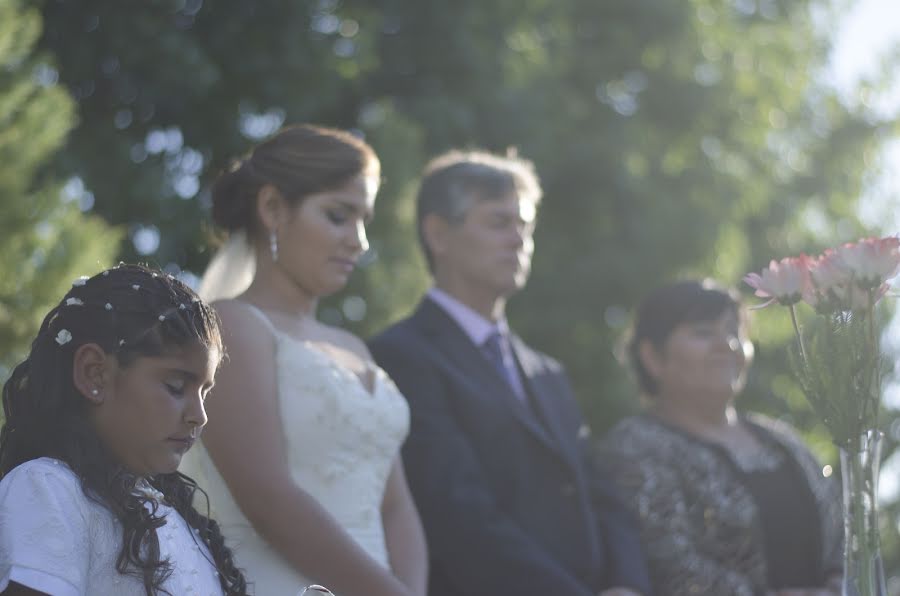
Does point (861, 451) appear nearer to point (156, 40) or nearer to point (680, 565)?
point (680, 565)

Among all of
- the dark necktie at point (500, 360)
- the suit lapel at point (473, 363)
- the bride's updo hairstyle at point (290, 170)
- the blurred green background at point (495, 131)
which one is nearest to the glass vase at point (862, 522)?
the suit lapel at point (473, 363)

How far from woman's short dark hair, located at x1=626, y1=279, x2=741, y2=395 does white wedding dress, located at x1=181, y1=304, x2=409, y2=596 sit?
178cm

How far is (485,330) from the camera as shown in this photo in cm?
481

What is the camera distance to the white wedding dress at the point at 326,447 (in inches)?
141

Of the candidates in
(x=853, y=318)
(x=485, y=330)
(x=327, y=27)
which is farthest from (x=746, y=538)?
(x=327, y=27)

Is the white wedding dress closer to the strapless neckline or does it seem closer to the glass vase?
the strapless neckline

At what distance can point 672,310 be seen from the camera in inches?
209

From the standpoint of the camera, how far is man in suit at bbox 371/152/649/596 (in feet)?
14.1

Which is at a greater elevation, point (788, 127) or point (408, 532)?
point (788, 127)

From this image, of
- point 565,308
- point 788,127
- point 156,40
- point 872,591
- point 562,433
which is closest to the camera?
point 872,591

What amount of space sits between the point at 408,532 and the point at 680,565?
4.38ft

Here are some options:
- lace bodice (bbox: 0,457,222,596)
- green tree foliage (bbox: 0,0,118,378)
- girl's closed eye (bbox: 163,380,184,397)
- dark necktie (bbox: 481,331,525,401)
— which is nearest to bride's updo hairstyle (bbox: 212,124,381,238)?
dark necktie (bbox: 481,331,525,401)

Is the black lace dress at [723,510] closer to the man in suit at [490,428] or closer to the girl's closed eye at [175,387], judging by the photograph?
the man in suit at [490,428]

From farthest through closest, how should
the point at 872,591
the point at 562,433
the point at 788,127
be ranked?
the point at 788,127, the point at 562,433, the point at 872,591
